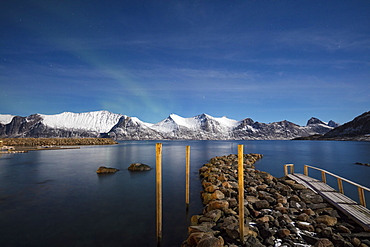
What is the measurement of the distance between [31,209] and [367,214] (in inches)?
837

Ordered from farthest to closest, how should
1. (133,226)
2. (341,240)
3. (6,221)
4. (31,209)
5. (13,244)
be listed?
(31,209) < (6,221) < (133,226) < (13,244) < (341,240)

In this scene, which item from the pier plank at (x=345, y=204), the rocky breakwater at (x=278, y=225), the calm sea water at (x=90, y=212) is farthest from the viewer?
the calm sea water at (x=90, y=212)

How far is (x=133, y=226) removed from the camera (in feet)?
36.0

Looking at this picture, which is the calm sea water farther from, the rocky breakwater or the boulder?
the boulder

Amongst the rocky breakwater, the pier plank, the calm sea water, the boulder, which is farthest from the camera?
the calm sea water

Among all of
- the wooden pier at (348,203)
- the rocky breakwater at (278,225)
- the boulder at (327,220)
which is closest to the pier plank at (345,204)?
the wooden pier at (348,203)

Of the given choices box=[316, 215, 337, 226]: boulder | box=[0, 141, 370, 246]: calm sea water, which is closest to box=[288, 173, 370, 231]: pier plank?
box=[316, 215, 337, 226]: boulder

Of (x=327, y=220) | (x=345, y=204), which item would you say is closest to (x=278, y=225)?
(x=327, y=220)

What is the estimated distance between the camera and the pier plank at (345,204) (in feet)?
31.3

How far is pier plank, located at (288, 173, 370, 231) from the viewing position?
9545 mm

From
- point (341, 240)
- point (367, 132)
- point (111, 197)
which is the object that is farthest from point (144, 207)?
point (367, 132)

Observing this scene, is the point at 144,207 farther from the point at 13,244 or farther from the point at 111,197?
the point at 13,244

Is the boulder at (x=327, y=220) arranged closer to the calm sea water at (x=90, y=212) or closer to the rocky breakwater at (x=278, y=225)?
the rocky breakwater at (x=278, y=225)

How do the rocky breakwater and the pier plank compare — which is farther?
the pier plank
